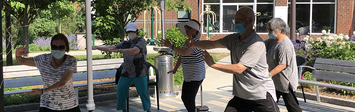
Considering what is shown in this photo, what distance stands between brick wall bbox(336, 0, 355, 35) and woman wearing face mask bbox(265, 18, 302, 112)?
19.8 metres

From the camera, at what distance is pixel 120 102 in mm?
5977

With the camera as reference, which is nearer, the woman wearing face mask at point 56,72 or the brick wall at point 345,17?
the woman wearing face mask at point 56,72

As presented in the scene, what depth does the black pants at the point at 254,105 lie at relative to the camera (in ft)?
12.3

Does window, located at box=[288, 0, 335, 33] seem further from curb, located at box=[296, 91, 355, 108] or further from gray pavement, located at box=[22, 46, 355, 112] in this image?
curb, located at box=[296, 91, 355, 108]

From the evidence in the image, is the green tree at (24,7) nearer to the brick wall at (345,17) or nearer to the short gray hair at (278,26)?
the short gray hair at (278,26)

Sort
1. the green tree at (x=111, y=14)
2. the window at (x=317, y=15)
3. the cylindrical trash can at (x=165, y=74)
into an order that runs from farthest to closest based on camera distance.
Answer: the window at (x=317, y=15) → the green tree at (x=111, y=14) → the cylindrical trash can at (x=165, y=74)

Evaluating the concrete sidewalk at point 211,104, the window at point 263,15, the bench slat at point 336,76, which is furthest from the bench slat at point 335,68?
the window at point 263,15

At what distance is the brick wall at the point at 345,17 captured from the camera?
2250 centimetres

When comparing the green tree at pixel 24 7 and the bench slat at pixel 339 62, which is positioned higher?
the green tree at pixel 24 7

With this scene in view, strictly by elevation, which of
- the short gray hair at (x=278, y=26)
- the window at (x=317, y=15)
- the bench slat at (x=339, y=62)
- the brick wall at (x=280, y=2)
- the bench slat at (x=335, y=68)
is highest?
the brick wall at (x=280, y=2)

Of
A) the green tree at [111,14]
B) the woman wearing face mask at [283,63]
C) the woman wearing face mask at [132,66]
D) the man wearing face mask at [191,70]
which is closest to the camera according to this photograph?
the woman wearing face mask at [283,63]

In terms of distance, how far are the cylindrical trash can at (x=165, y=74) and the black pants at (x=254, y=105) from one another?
3540 millimetres

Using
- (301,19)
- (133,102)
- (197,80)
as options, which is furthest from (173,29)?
(301,19)

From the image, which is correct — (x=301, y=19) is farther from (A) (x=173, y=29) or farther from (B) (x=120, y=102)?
(B) (x=120, y=102)
